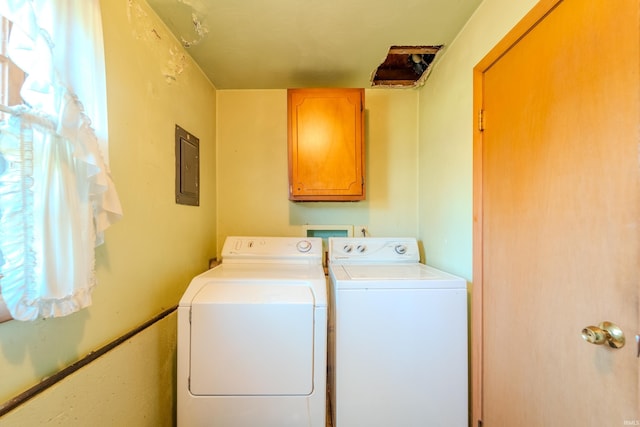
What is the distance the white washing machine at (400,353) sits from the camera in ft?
3.97

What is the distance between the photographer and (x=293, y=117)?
5.98 ft

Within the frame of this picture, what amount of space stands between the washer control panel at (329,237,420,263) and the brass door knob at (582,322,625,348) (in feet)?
3.57

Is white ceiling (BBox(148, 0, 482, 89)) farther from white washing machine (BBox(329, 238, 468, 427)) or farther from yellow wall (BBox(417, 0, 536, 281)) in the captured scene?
white washing machine (BBox(329, 238, 468, 427))

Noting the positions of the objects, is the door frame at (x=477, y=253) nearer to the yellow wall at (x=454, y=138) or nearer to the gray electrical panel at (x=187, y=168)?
the yellow wall at (x=454, y=138)

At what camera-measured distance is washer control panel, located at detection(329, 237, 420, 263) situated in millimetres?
1791

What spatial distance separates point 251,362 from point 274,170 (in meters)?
1.46

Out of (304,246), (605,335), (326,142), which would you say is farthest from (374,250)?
(605,335)

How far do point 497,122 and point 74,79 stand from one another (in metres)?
1.60

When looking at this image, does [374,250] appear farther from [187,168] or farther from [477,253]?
[187,168]

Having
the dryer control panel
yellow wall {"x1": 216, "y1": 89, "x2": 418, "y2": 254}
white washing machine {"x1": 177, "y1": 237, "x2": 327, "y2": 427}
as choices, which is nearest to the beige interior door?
white washing machine {"x1": 177, "y1": 237, "x2": 327, "y2": 427}

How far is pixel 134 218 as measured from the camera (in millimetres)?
1157

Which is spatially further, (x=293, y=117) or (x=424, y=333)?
(x=293, y=117)

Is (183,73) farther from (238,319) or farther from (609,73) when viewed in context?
(609,73)

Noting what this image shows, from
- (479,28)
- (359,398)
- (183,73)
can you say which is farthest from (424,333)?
(183,73)
